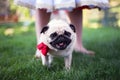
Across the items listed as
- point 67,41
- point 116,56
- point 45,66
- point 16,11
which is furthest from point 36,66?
point 16,11

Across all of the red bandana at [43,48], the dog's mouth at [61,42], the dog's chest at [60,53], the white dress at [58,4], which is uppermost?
the white dress at [58,4]

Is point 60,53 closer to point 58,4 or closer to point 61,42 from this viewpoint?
point 61,42

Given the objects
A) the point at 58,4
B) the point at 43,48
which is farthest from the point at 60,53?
the point at 58,4

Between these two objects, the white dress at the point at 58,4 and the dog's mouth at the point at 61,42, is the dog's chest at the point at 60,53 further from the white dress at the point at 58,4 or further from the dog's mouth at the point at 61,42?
the white dress at the point at 58,4

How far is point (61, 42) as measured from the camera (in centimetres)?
233

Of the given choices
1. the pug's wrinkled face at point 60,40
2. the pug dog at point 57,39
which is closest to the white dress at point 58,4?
the pug dog at point 57,39

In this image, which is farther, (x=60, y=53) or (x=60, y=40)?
(x=60, y=53)

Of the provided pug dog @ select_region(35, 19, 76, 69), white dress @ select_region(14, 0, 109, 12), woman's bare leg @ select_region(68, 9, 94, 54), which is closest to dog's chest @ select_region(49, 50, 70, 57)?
pug dog @ select_region(35, 19, 76, 69)

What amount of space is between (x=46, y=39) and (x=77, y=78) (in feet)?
1.43

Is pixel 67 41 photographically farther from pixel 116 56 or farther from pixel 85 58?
pixel 116 56

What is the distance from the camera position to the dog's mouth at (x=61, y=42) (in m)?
2.32

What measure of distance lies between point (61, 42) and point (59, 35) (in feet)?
0.20

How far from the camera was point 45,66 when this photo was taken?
256cm

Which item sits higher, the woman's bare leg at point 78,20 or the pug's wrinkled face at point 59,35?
the pug's wrinkled face at point 59,35
